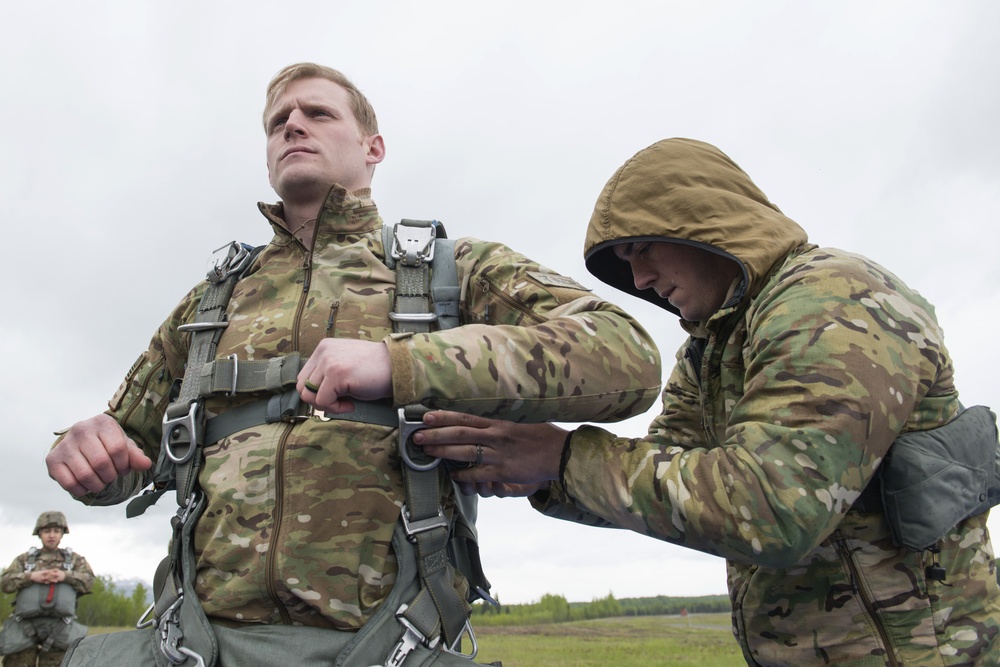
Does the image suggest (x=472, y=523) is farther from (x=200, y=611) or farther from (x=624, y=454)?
(x=200, y=611)

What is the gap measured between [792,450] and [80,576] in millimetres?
14352

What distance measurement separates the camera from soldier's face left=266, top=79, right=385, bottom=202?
3684 millimetres

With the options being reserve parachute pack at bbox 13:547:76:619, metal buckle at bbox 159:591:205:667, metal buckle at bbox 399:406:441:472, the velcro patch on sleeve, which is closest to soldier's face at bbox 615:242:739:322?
the velcro patch on sleeve

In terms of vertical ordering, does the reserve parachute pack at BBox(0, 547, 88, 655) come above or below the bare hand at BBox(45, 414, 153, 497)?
below

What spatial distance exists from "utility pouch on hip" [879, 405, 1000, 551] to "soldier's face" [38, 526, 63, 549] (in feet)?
48.9

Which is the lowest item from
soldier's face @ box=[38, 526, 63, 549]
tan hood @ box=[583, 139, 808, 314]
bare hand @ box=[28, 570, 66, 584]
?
bare hand @ box=[28, 570, 66, 584]

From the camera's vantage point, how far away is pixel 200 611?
2.82 metres

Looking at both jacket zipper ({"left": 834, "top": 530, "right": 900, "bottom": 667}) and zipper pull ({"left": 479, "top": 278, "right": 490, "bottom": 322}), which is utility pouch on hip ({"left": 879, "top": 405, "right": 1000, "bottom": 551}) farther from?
zipper pull ({"left": 479, "top": 278, "right": 490, "bottom": 322})

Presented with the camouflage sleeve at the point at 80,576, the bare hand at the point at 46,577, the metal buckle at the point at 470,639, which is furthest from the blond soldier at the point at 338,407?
the camouflage sleeve at the point at 80,576

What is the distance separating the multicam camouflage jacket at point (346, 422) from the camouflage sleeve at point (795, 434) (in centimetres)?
30

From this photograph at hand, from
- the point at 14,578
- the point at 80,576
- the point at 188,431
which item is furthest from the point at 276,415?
the point at 14,578

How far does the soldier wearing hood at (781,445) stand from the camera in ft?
7.94

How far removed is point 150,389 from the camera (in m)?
3.70

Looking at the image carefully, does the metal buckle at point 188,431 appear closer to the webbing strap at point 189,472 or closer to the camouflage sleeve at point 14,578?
the webbing strap at point 189,472
